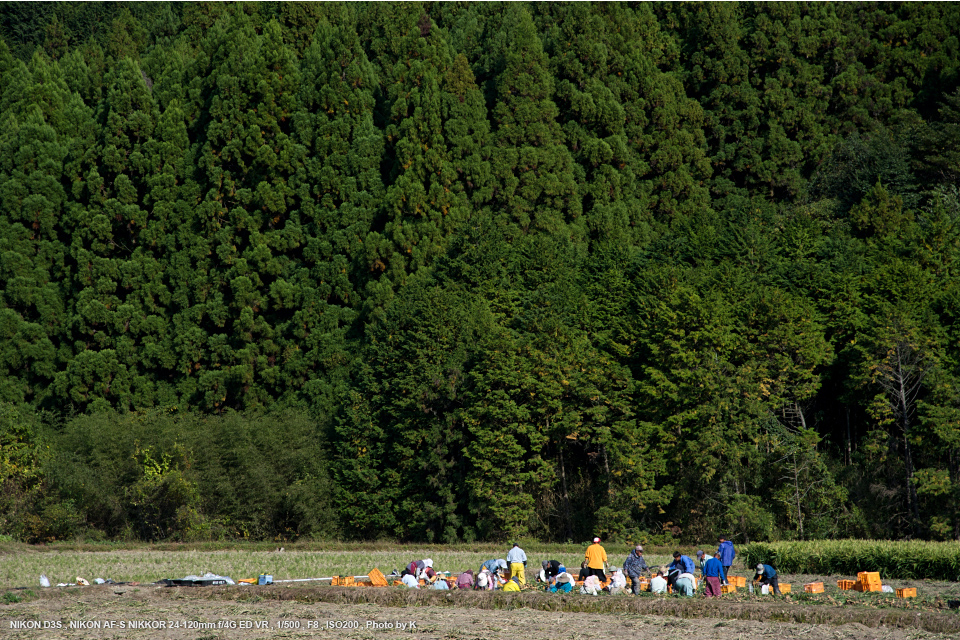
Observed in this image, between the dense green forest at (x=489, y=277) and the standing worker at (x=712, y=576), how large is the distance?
18.0 m

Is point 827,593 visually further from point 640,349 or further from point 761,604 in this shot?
point 640,349

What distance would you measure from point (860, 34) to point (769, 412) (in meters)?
49.2

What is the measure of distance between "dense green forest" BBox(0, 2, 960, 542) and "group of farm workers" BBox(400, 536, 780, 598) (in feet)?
55.8

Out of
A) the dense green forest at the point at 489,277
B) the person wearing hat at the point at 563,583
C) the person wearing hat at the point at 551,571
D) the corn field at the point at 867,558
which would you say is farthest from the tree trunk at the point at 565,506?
the person wearing hat at the point at 563,583

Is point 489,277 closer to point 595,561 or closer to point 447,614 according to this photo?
point 595,561

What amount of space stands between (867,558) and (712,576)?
8.41m

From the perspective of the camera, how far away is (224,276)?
61.6 m

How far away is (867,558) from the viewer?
2994 cm

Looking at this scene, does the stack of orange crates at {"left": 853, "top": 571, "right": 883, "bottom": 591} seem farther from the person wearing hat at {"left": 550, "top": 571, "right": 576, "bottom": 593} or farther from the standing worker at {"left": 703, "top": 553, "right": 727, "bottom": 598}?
the person wearing hat at {"left": 550, "top": 571, "right": 576, "bottom": 593}

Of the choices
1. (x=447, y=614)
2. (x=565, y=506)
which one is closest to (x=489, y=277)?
(x=565, y=506)

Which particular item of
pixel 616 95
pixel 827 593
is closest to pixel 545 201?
pixel 616 95

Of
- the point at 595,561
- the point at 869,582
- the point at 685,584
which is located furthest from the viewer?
the point at 595,561

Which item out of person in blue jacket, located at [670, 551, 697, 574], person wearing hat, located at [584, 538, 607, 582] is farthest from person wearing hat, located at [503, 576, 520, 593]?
person in blue jacket, located at [670, 551, 697, 574]

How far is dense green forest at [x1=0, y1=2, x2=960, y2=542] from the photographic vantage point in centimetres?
4472
